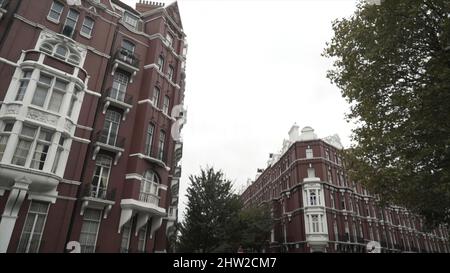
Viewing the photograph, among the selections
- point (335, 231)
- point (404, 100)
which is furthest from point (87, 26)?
point (335, 231)

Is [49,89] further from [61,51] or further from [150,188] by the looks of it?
[150,188]

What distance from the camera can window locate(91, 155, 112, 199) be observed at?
55.0 ft

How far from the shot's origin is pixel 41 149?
48.1 ft

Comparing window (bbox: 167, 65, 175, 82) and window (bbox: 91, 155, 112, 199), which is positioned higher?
window (bbox: 167, 65, 175, 82)

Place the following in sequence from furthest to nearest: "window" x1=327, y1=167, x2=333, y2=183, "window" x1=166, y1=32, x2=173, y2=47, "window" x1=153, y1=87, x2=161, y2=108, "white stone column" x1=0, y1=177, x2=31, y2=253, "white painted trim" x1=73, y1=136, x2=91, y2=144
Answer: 1. "window" x1=327, y1=167, x2=333, y2=183
2. "window" x1=166, y1=32, x2=173, y2=47
3. "window" x1=153, y1=87, x2=161, y2=108
4. "white painted trim" x1=73, y1=136, x2=91, y2=144
5. "white stone column" x1=0, y1=177, x2=31, y2=253

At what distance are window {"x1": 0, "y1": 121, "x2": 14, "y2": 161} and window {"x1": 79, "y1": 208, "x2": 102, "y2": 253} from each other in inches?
223

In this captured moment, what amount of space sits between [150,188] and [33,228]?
7.17 meters

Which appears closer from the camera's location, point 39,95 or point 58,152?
point 58,152

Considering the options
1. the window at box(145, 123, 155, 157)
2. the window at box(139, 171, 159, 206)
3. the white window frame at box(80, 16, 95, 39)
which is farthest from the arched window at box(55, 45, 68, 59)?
the window at box(139, 171, 159, 206)

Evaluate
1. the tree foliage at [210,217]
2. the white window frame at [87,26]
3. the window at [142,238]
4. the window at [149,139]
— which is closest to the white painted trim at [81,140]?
the window at [149,139]

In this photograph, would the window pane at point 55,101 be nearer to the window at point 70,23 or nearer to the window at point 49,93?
the window at point 49,93

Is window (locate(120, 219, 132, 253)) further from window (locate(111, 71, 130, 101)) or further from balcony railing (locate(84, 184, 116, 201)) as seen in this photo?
window (locate(111, 71, 130, 101))

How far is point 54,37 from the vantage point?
17.3 metres
